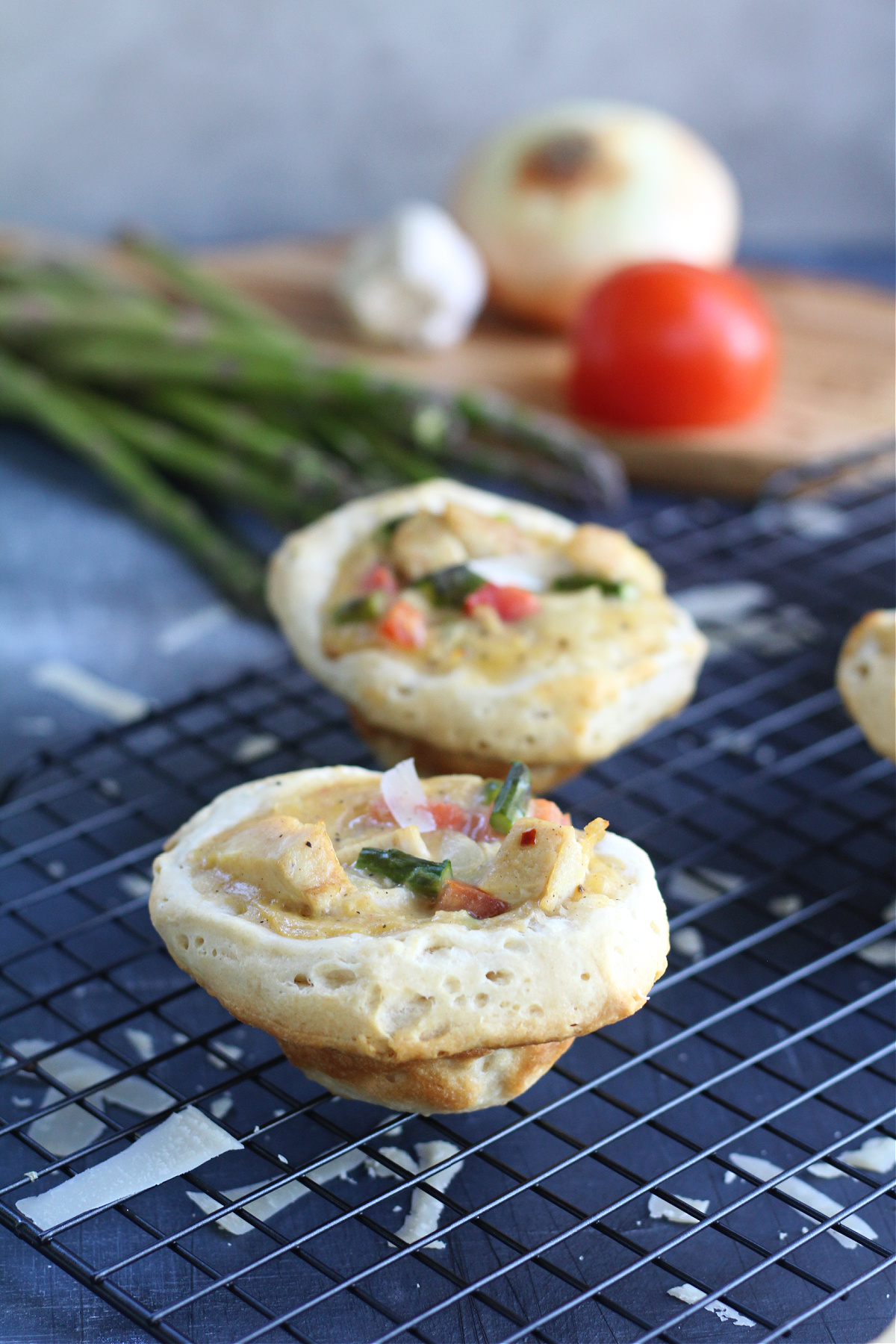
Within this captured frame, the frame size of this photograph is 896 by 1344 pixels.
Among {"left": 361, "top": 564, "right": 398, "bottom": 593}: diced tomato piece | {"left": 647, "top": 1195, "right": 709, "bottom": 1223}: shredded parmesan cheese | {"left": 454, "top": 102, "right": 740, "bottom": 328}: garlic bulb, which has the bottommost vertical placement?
{"left": 647, "top": 1195, "right": 709, "bottom": 1223}: shredded parmesan cheese

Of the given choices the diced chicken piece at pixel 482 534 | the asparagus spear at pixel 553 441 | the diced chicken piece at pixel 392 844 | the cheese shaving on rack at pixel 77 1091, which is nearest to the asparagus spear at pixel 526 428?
the asparagus spear at pixel 553 441

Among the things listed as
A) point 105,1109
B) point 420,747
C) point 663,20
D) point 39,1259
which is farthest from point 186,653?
point 663,20

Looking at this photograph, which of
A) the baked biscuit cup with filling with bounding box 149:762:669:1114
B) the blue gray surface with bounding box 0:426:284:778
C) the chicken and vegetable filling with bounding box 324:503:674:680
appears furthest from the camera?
the blue gray surface with bounding box 0:426:284:778

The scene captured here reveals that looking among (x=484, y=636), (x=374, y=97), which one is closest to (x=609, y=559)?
(x=484, y=636)

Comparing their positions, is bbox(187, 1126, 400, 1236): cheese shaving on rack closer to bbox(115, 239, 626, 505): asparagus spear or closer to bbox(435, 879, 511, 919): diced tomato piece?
bbox(435, 879, 511, 919): diced tomato piece

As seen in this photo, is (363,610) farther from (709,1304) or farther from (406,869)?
(709,1304)

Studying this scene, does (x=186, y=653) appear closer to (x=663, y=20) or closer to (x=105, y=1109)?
(x=105, y=1109)

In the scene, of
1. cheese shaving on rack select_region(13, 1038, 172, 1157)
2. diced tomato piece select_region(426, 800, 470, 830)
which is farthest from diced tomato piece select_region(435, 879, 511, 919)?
cheese shaving on rack select_region(13, 1038, 172, 1157)
